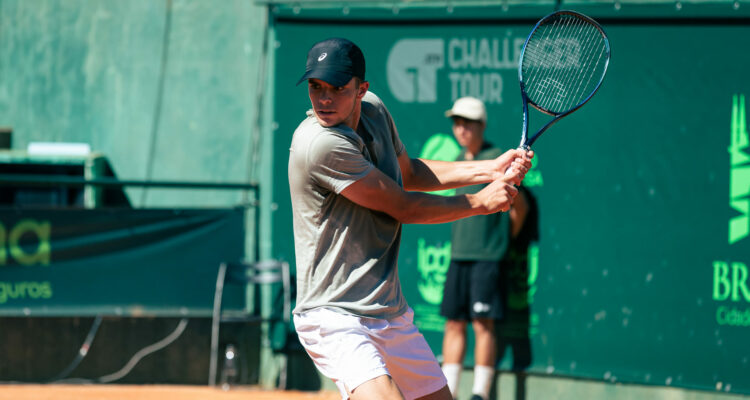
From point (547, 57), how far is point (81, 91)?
188 inches

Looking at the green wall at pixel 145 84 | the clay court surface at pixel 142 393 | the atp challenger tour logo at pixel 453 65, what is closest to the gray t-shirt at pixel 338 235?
the atp challenger tour logo at pixel 453 65

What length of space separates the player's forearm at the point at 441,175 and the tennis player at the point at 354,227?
0.30 meters

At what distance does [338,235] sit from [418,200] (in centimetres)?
31

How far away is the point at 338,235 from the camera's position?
11.1 ft

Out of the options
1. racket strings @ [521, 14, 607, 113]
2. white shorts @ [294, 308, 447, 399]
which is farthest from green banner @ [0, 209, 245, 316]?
white shorts @ [294, 308, 447, 399]

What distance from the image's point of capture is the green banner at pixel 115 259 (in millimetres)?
6672

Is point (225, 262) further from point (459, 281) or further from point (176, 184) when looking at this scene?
point (459, 281)

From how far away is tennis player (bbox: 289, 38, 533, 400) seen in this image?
3.29m

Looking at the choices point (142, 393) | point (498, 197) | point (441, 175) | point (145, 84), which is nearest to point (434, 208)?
point (498, 197)

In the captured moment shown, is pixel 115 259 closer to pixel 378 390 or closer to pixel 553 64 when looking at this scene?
pixel 553 64

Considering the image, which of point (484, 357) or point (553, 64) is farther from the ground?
point (553, 64)

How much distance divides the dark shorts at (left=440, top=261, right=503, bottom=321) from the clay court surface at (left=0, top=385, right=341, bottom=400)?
3.90ft

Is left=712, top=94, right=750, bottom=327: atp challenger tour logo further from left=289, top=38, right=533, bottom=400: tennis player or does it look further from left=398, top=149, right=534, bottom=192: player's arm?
left=289, top=38, right=533, bottom=400: tennis player

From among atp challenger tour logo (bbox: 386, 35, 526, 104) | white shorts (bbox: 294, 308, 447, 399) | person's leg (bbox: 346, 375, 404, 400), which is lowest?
person's leg (bbox: 346, 375, 404, 400)
